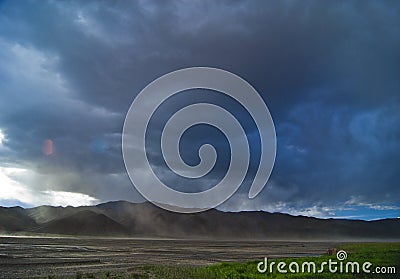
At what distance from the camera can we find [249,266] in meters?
40.8

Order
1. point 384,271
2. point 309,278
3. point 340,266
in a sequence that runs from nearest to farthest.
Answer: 1. point 309,278
2. point 384,271
3. point 340,266

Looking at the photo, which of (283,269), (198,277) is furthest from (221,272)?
(283,269)

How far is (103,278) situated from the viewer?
37.8 metres

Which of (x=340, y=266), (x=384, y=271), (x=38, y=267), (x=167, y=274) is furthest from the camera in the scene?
(x=38, y=267)

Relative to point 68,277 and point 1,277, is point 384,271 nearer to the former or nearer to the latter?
point 68,277

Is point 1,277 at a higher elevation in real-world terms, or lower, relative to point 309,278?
lower

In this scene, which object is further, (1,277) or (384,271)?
(1,277)

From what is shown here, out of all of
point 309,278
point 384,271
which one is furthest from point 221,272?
point 384,271

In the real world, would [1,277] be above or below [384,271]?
below

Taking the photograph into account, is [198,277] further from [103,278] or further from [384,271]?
[384,271]

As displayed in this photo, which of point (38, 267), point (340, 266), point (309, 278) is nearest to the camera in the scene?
point (309, 278)

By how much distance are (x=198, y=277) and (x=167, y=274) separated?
4.77 m

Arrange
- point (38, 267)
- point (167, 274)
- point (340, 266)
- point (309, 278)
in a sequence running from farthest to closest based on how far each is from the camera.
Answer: point (38, 267)
point (167, 274)
point (340, 266)
point (309, 278)

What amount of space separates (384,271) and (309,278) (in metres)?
7.61
